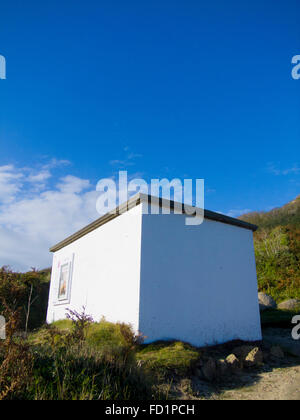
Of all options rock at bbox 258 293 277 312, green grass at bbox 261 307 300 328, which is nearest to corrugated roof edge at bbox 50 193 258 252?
green grass at bbox 261 307 300 328

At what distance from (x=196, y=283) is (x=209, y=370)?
228 centimetres

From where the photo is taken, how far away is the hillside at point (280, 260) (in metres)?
13.3

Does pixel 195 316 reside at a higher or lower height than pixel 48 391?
higher

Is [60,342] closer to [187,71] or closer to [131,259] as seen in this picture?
[131,259]

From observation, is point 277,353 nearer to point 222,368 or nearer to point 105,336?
point 222,368

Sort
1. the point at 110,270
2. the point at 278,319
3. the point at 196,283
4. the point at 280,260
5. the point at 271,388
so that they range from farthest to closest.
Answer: the point at 280,260 → the point at 278,319 → the point at 110,270 → the point at 196,283 → the point at 271,388

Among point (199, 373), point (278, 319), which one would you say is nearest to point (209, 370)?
point (199, 373)

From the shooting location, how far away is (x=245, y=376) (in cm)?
539

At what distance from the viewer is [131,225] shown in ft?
23.6

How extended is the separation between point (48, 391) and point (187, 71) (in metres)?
7.81

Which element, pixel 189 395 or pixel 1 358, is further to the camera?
pixel 189 395

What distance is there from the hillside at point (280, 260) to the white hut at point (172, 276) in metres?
5.84
